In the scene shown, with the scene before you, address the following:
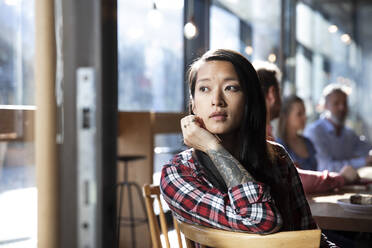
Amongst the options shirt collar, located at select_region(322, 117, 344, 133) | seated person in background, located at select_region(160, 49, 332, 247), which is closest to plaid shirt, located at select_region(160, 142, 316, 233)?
seated person in background, located at select_region(160, 49, 332, 247)

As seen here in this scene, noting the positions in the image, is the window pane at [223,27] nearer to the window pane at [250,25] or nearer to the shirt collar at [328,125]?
the window pane at [250,25]

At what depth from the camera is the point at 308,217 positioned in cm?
140

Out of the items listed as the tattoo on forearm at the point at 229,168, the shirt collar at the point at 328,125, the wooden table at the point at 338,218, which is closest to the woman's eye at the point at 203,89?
the tattoo on forearm at the point at 229,168

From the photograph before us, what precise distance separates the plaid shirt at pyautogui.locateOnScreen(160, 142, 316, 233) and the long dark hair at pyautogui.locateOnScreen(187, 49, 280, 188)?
95 mm

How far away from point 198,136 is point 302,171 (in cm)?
82

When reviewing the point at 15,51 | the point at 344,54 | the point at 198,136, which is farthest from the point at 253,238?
the point at 344,54

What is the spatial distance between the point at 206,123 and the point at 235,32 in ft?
8.48

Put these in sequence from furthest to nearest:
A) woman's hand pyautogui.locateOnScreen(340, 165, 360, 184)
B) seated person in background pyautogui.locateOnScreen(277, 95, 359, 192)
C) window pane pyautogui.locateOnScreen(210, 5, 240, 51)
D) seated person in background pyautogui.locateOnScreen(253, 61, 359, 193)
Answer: window pane pyautogui.locateOnScreen(210, 5, 240, 51) < seated person in background pyautogui.locateOnScreen(277, 95, 359, 192) < woman's hand pyautogui.locateOnScreen(340, 165, 360, 184) < seated person in background pyautogui.locateOnScreen(253, 61, 359, 193)

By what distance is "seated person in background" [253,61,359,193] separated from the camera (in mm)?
1867

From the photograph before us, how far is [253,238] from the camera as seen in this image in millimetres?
1058

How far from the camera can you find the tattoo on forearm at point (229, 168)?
3.79 feet

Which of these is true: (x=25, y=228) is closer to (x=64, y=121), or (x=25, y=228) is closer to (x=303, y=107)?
(x=64, y=121)

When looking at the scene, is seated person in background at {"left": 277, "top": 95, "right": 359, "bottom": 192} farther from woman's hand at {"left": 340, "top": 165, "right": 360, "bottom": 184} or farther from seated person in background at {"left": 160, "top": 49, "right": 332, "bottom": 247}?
seated person in background at {"left": 160, "top": 49, "right": 332, "bottom": 247}

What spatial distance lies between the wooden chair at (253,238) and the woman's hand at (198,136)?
0.22 metres
